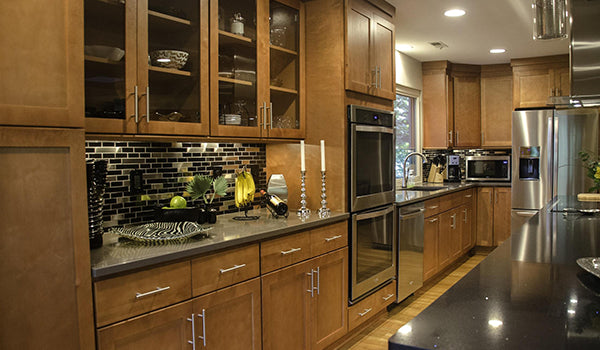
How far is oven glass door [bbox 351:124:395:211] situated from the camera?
310cm

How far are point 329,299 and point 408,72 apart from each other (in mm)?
3415

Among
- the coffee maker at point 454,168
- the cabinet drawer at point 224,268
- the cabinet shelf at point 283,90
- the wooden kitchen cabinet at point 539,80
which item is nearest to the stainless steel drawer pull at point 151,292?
the cabinet drawer at point 224,268

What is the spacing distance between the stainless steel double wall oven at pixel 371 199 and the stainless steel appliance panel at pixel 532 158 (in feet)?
9.01

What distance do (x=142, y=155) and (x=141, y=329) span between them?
1.03 meters

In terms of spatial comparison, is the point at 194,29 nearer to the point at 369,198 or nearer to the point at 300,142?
the point at 300,142

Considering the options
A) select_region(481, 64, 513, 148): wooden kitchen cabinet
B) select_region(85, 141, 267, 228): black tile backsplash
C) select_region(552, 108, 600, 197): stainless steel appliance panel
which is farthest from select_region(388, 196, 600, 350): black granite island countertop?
select_region(481, 64, 513, 148): wooden kitchen cabinet

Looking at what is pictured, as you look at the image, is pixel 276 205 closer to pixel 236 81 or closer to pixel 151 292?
pixel 236 81

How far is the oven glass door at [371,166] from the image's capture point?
10.2 ft

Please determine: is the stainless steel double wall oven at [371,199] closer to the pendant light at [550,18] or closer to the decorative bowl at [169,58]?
the decorative bowl at [169,58]

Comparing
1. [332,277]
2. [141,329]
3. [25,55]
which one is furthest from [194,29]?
[332,277]

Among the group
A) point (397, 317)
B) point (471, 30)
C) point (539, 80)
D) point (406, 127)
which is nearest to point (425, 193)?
point (397, 317)

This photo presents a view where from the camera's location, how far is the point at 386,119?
3482 mm

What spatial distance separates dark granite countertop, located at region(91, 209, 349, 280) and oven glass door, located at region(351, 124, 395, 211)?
1.40 ft

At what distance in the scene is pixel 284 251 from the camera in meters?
2.44
